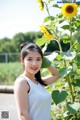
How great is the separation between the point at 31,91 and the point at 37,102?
0.07 meters

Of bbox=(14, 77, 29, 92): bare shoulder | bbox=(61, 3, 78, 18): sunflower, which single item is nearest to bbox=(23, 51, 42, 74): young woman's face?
bbox=(14, 77, 29, 92): bare shoulder

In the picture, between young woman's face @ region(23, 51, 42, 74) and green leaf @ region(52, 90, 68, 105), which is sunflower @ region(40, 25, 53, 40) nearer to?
young woman's face @ region(23, 51, 42, 74)

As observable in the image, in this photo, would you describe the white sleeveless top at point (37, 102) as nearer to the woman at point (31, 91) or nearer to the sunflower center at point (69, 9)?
the woman at point (31, 91)

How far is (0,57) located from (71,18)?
21.0 m

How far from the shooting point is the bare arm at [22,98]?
1.99 metres

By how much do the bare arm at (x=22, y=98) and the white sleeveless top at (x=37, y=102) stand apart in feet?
0.18

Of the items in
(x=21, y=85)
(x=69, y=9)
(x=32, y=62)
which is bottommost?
(x=21, y=85)

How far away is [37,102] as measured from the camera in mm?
2057

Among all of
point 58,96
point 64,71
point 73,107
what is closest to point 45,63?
point 64,71

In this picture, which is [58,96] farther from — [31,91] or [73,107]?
[31,91]

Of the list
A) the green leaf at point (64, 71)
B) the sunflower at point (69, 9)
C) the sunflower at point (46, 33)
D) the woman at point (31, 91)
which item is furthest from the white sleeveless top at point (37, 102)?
the sunflower at point (69, 9)

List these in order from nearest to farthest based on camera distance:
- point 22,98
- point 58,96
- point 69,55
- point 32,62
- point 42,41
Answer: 1. point 22,98
2. point 32,62
3. point 69,55
4. point 58,96
5. point 42,41

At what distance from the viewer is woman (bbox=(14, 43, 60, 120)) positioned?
2002mm

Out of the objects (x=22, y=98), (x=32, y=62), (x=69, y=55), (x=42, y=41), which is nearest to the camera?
(x=22, y=98)
